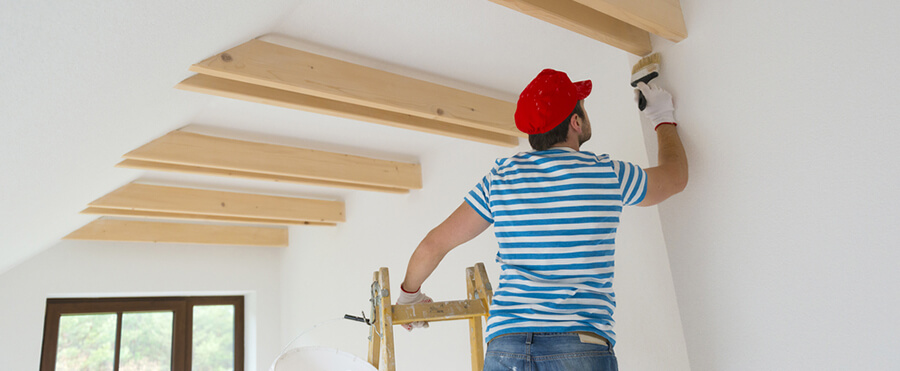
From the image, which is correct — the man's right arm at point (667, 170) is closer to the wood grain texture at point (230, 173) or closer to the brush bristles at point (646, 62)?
the brush bristles at point (646, 62)

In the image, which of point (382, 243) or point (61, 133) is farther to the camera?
point (382, 243)

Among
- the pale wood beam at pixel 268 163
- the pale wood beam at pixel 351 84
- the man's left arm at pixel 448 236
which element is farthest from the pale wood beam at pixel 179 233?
the man's left arm at pixel 448 236

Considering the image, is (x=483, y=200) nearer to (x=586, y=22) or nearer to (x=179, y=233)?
(x=586, y=22)

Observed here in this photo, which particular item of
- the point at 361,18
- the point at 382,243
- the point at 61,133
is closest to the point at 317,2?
the point at 361,18

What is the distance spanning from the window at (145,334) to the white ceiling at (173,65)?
189 cm

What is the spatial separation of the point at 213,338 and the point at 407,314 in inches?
172

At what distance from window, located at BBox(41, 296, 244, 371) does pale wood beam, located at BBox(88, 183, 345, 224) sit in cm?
160

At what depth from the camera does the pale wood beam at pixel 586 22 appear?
63.7 inches

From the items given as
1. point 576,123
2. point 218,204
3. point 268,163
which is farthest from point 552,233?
point 218,204

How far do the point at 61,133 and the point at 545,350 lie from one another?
1.63 m

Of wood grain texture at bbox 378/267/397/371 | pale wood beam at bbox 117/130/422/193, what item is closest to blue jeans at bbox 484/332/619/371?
wood grain texture at bbox 378/267/397/371

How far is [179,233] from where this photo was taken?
478cm

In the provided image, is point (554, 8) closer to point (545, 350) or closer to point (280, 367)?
point (545, 350)

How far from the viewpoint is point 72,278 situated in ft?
15.2
